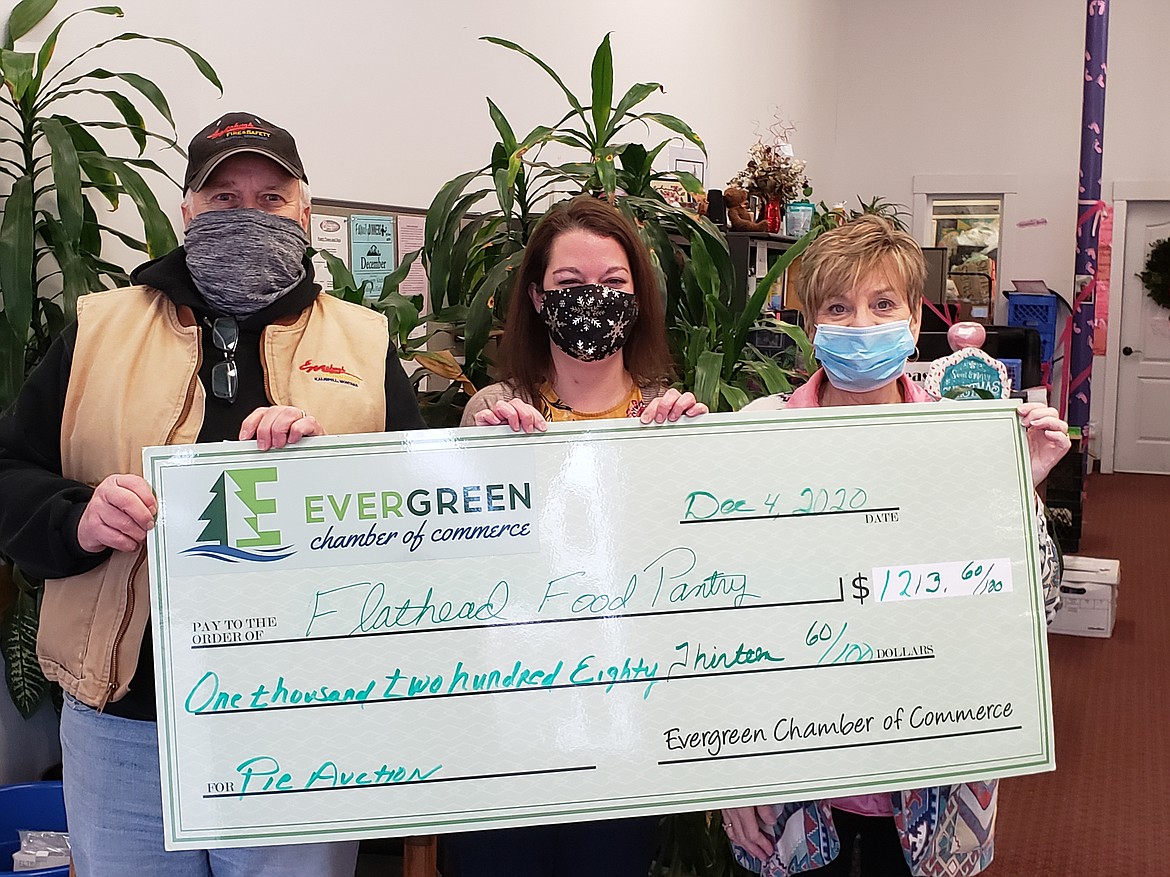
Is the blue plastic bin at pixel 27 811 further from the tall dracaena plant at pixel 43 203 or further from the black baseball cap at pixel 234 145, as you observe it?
the black baseball cap at pixel 234 145

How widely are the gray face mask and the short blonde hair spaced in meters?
0.76

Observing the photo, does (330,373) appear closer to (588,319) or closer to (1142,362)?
(588,319)

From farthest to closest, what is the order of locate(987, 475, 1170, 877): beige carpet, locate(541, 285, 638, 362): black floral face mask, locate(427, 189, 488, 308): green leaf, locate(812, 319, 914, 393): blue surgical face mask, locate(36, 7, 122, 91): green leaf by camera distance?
locate(987, 475, 1170, 877): beige carpet, locate(427, 189, 488, 308): green leaf, locate(36, 7, 122, 91): green leaf, locate(541, 285, 638, 362): black floral face mask, locate(812, 319, 914, 393): blue surgical face mask

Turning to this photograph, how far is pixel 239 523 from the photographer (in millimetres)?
1402

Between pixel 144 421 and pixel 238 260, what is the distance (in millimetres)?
240

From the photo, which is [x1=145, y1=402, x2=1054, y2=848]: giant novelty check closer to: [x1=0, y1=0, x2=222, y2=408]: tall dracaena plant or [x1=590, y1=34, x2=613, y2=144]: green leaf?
[x1=0, y1=0, x2=222, y2=408]: tall dracaena plant

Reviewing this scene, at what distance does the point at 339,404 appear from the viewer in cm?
148

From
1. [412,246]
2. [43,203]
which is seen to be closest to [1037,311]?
[412,246]

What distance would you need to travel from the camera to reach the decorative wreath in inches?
353

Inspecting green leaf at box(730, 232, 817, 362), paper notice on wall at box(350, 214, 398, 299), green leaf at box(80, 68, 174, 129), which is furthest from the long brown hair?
paper notice on wall at box(350, 214, 398, 299)

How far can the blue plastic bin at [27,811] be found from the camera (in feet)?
7.36

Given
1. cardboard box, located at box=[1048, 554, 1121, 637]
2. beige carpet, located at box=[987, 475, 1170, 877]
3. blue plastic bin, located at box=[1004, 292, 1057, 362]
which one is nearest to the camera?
beige carpet, located at box=[987, 475, 1170, 877]

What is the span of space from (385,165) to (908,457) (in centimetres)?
230

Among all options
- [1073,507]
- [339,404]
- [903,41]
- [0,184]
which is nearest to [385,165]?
[0,184]
